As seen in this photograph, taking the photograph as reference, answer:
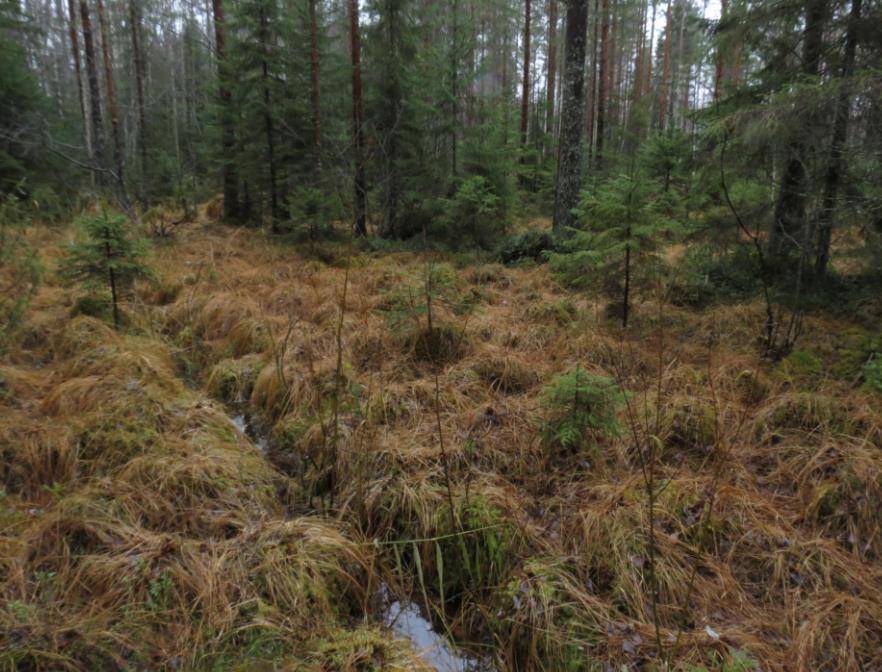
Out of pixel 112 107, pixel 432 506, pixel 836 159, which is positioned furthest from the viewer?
pixel 112 107

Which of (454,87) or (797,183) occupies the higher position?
(454,87)

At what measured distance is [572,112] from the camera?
875cm

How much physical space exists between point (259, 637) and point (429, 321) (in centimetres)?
342

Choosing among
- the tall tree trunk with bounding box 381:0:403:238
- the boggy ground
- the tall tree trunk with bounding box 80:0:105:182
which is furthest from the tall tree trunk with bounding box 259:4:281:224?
the boggy ground

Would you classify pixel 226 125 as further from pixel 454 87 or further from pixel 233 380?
pixel 233 380

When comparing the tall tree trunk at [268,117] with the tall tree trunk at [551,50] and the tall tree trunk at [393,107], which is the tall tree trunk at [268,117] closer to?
the tall tree trunk at [393,107]

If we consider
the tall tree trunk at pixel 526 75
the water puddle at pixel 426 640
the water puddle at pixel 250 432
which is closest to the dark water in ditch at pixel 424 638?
the water puddle at pixel 426 640

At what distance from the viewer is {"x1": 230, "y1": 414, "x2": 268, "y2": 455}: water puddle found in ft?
13.7

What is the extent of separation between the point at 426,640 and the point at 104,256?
4.94 metres

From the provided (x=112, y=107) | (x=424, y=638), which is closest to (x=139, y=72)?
(x=112, y=107)

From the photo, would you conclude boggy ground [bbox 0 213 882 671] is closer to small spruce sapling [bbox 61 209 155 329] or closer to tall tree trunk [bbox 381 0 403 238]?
small spruce sapling [bbox 61 209 155 329]

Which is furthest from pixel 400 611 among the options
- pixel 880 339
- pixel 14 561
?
pixel 880 339

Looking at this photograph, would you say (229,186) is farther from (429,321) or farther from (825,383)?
(825,383)

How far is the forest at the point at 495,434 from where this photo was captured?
92.8 inches
